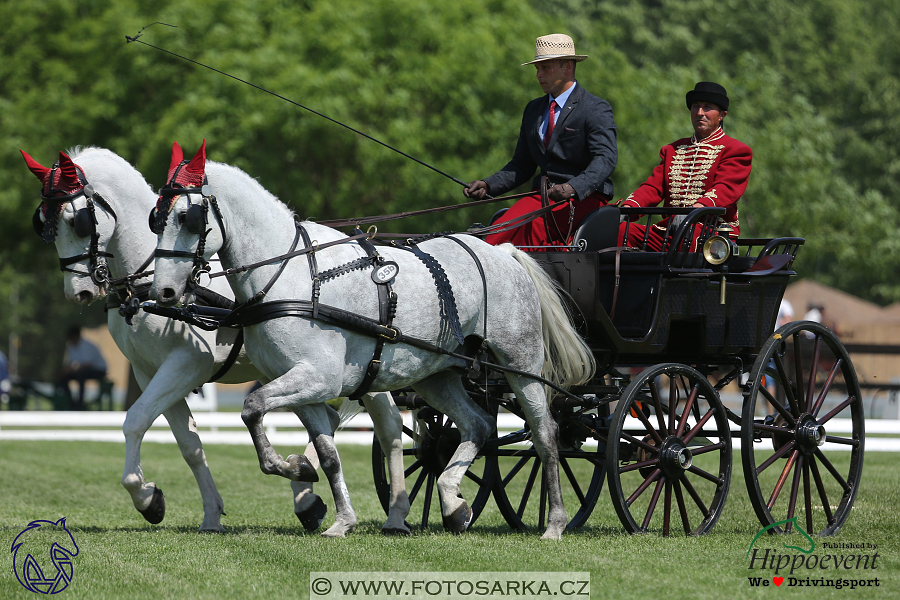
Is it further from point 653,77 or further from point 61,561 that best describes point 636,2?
point 61,561

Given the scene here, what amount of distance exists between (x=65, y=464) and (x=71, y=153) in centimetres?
617

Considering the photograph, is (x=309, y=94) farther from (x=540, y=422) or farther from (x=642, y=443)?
(x=642, y=443)

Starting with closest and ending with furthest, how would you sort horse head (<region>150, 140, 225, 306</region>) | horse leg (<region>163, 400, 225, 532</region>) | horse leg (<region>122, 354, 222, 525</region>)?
horse head (<region>150, 140, 225, 306</region>) < horse leg (<region>122, 354, 222, 525</region>) < horse leg (<region>163, 400, 225, 532</region>)

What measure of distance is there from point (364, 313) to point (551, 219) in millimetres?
1733

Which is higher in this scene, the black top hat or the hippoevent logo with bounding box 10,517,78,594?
the black top hat

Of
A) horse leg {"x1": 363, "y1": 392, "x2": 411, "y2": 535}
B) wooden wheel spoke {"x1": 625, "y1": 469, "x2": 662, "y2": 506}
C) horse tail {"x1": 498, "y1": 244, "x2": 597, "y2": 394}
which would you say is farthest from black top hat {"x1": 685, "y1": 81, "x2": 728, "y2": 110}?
horse leg {"x1": 363, "y1": 392, "x2": 411, "y2": 535}

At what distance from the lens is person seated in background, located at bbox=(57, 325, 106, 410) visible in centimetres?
2192

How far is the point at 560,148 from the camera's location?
7.53m

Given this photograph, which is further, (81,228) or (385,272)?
(81,228)

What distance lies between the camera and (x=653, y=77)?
71.6 ft

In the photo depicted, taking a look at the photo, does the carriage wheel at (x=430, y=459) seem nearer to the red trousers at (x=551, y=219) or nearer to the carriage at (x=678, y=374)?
the carriage at (x=678, y=374)

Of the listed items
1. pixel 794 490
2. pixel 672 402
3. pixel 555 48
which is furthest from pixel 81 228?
pixel 794 490

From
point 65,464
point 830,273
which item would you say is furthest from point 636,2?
point 65,464

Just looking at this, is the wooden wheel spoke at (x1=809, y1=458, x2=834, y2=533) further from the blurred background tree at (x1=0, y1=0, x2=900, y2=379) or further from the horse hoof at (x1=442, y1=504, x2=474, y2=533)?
the blurred background tree at (x1=0, y1=0, x2=900, y2=379)
